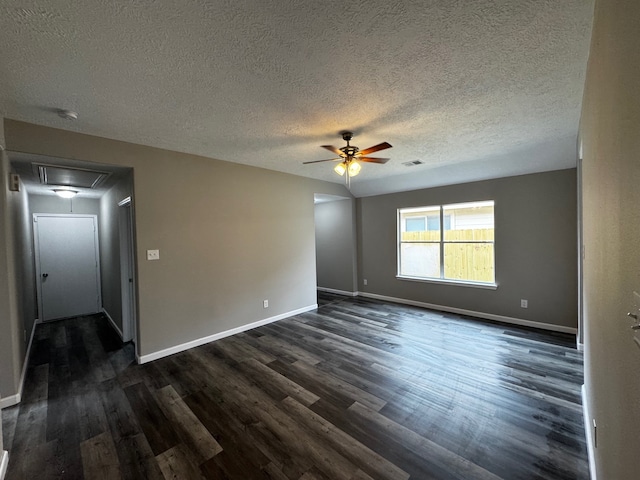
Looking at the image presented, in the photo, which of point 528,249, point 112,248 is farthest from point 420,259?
point 112,248

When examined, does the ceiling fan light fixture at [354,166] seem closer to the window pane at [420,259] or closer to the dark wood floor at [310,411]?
the dark wood floor at [310,411]

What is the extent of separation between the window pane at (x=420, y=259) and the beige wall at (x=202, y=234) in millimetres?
2291

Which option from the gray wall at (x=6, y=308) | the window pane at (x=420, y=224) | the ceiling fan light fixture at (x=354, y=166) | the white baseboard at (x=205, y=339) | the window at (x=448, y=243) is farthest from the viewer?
the window pane at (x=420, y=224)

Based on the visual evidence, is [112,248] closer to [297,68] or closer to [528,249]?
[297,68]

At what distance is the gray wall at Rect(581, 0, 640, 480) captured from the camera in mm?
707

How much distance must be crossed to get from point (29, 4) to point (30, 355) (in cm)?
427

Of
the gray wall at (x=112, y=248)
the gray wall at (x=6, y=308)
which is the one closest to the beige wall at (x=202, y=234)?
the gray wall at (x=112, y=248)

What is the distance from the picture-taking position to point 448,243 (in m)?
5.16

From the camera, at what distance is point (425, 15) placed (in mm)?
1409

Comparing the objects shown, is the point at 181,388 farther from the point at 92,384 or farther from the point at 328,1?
the point at 328,1

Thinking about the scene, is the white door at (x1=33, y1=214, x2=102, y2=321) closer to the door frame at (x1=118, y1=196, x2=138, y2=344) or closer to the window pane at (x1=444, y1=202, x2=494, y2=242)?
the door frame at (x1=118, y1=196, x2=138, y2=344)

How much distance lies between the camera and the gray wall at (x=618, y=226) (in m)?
0.71

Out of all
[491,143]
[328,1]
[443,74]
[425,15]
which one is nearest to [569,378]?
[491,143]

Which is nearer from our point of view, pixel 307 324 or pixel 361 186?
pixel 307 324
